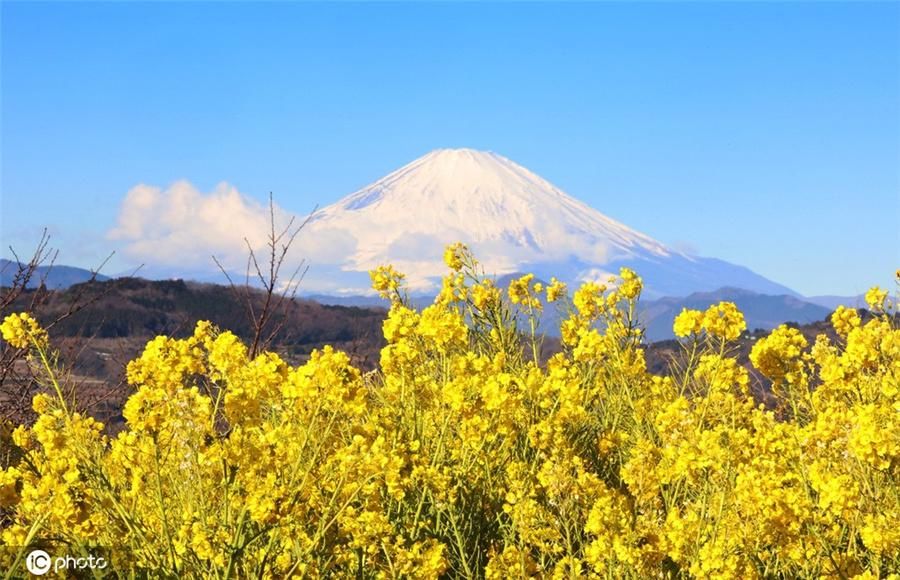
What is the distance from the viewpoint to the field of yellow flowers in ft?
11.3

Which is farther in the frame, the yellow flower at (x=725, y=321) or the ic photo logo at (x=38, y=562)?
the yellow flower at (x=725, y=321)

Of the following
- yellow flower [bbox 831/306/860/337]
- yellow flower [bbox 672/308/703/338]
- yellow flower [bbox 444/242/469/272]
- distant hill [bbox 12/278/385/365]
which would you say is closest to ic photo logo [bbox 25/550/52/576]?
yellow flower [bbox 672/308/703/338]

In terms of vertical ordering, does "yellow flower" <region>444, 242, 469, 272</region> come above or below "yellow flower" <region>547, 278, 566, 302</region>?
above


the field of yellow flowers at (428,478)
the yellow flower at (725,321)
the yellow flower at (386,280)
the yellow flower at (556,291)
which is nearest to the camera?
the field of yellow flowers at (428,478)

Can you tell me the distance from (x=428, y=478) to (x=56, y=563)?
1.50 m

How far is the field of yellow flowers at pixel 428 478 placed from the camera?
3434 millimetres

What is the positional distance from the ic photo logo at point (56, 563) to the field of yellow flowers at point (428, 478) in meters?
0.06

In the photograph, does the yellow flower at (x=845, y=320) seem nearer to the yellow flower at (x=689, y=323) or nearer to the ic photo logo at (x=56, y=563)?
the yellow flower at (x=689, y=323)

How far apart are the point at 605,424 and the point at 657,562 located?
2.18 m

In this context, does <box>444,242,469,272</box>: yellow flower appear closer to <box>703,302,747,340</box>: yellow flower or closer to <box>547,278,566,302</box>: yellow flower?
<box>547,278,566,302</box>: yellow flower

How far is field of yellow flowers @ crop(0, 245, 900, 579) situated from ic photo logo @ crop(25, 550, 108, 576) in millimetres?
55

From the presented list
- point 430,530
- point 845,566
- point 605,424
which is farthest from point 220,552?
point 605,424

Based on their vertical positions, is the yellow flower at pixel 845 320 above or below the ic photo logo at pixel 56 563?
above

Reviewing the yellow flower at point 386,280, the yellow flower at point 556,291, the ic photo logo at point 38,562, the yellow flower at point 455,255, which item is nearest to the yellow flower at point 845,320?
the yellow flower at point 556,291
